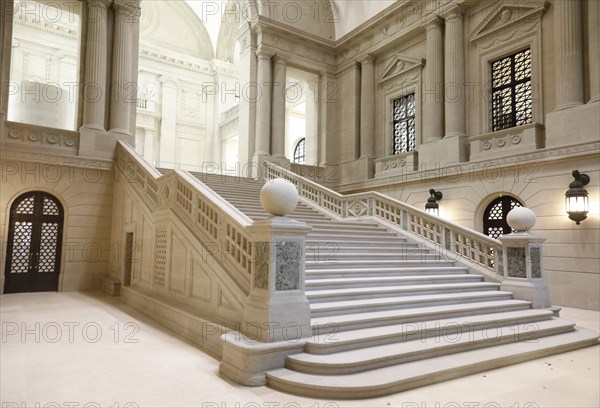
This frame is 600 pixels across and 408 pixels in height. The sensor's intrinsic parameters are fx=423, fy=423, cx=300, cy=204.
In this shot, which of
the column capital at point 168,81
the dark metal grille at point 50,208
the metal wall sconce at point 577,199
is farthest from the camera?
the column capital at point 168,81

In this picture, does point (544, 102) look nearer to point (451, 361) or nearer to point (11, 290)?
point (451, 361)

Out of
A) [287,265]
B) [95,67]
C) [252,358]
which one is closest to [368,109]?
[95,67]

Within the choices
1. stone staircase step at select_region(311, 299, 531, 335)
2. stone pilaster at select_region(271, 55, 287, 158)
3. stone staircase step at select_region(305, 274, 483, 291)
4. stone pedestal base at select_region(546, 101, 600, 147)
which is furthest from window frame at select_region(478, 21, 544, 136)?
stone pilaster at select_region(271, 55, 287, 158)

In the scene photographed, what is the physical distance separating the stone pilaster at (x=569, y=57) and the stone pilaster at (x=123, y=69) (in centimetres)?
1270

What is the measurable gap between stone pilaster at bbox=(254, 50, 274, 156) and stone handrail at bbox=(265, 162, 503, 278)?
372 centimetres

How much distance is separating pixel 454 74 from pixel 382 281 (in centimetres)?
953

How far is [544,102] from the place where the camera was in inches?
473

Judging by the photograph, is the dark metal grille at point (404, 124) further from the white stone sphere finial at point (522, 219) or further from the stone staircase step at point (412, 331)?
the stone staircase step at point (412, 331)

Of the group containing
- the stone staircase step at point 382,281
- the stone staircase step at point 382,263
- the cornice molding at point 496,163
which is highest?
the cornice molding at point 496,163

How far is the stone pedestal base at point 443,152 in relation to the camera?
13.6m

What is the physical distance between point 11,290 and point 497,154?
14207mm

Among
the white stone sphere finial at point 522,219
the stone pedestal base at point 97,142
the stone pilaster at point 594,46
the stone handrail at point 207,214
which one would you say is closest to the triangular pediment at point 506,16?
the stone pilaster at point 594,46

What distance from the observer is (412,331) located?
5.70 metres

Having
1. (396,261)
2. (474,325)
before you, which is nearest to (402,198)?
(396,261)
